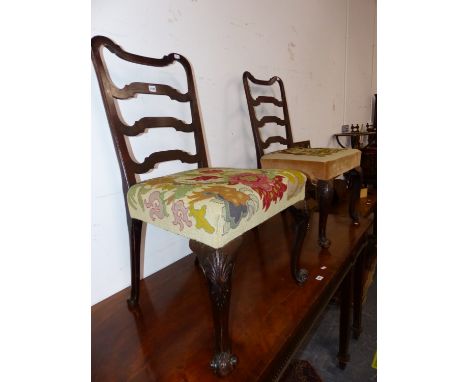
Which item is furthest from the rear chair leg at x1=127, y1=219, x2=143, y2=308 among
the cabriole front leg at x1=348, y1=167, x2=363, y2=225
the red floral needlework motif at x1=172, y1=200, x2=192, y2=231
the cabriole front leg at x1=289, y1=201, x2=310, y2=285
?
the cabriole front leg at x1=348, y1=167, x2=363, y2=225

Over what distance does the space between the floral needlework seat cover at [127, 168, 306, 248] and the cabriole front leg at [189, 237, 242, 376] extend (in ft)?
0.12

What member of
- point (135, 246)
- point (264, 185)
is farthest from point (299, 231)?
point (135, 246)

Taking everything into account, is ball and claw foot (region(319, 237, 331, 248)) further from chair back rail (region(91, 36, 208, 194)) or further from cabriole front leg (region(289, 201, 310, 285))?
chair back rail (region(91, 36, 208, 194))

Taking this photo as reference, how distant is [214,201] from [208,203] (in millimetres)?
14

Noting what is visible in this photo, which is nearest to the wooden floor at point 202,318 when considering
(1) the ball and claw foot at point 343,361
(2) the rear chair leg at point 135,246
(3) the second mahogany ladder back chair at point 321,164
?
(2) the rear chair leg at point 135,246

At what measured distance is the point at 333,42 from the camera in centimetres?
266

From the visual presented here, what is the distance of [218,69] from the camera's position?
56.1 inches

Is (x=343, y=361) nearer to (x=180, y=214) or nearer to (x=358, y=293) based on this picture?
(x=358, y=293)

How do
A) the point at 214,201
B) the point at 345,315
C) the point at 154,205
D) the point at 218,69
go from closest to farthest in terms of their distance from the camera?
the point at 214,201, the point at 154,205, the point at 345,315, the point at 218,69

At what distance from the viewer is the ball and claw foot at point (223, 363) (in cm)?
66
